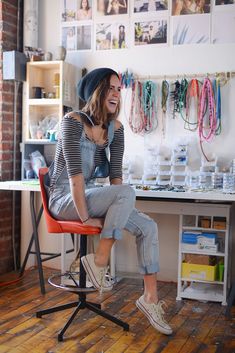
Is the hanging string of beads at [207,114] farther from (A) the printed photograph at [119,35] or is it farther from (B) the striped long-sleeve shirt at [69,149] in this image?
(B) the striped long-sleeve shirt at [69,149]

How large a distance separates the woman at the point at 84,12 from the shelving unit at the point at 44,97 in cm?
43

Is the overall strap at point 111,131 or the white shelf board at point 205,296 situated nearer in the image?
the overall strap at point 111,131

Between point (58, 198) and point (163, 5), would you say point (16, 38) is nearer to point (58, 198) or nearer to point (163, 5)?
point (163, 5)

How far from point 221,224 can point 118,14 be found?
1.84 m

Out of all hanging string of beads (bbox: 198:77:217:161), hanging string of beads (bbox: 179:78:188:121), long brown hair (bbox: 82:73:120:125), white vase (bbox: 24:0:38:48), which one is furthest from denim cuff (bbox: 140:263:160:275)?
white vase (bbox: 24:0:38:48)

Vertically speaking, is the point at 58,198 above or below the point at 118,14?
below

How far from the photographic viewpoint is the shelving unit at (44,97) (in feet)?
12.4

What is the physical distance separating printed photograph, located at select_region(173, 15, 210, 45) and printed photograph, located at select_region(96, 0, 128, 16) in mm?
429

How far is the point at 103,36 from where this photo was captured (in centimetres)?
388

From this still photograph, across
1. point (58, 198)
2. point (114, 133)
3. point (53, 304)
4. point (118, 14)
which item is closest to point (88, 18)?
point (118, 14)

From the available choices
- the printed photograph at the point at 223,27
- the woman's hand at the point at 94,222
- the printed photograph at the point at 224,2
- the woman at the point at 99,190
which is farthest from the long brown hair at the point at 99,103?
the printed photograph at the point at 224,2

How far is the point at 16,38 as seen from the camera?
3.98 meters

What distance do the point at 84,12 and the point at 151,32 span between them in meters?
0.60

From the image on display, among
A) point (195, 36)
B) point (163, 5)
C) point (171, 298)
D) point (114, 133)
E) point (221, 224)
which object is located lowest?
point (171, 298)
